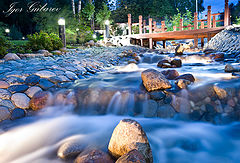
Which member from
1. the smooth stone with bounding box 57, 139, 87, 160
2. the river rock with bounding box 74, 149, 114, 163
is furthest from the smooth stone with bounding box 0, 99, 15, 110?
the river rock with bounding box 74, 149, 114, 163

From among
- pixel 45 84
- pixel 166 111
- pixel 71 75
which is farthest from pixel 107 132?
pixel 71 75

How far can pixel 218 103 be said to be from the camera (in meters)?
2.93

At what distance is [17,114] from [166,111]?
8.45ft

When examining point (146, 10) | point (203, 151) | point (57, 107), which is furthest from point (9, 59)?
point (146, 10)

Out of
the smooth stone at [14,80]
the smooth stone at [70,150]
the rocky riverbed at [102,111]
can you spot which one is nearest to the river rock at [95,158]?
the rocky riverbed at [102,111]

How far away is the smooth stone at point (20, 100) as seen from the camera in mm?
3120

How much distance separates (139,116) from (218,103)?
1363 millimetres

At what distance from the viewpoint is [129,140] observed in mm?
1713

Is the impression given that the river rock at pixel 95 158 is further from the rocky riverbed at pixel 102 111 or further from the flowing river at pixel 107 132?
the flowing river at pixel 107 132

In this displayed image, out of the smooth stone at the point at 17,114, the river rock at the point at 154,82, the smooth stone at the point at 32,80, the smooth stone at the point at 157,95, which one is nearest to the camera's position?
the smooth stone at the point at 17,114

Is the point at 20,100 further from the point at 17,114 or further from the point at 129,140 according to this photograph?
the point at 129,140

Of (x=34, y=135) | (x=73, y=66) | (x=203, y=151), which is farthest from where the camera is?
(x=73, y=66)

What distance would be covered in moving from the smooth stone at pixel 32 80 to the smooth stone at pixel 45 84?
0.29 ft

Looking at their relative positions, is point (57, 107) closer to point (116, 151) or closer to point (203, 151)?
point (116, 151)
